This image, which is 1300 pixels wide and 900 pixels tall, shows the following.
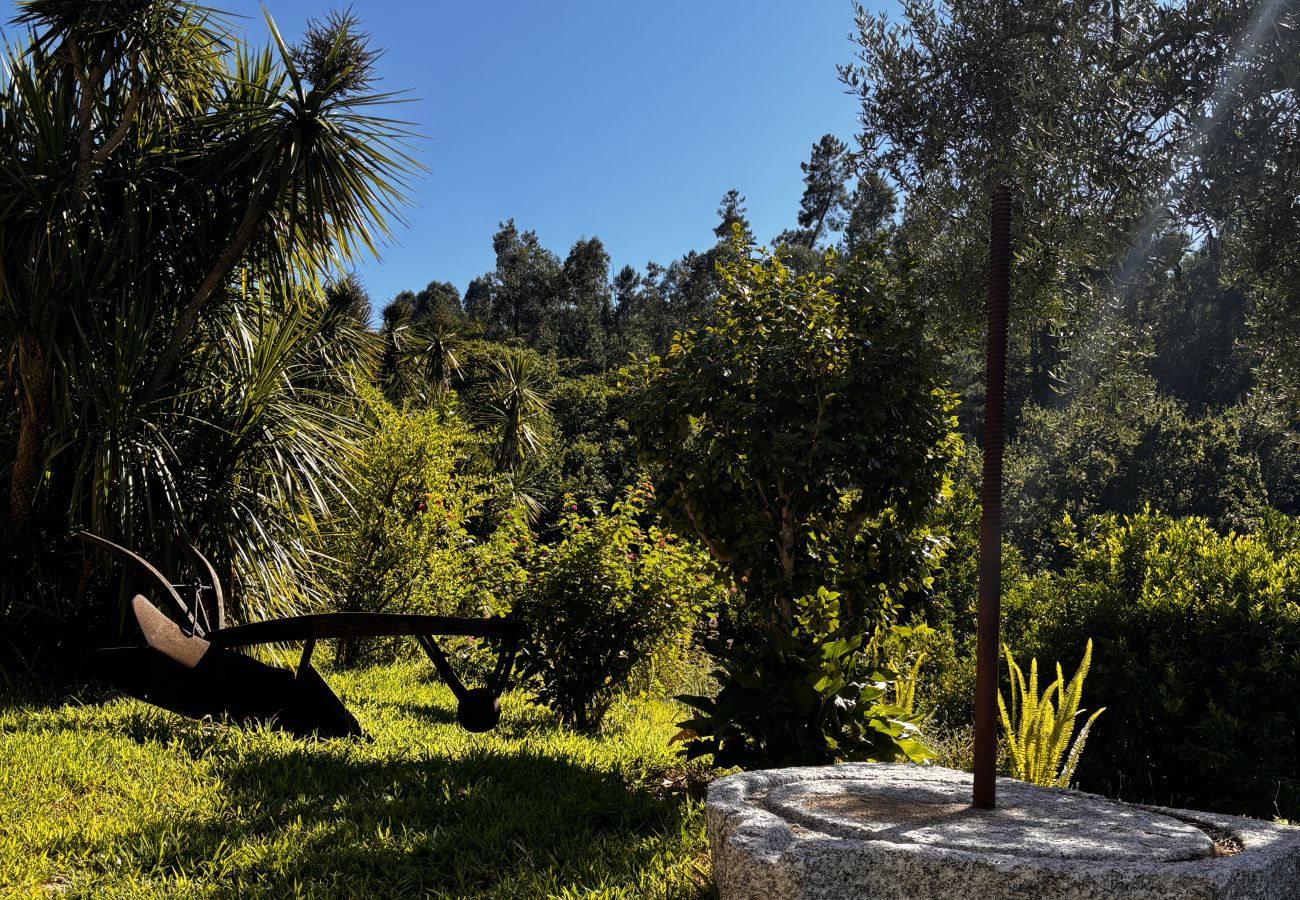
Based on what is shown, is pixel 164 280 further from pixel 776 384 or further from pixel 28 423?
pixel 776 384

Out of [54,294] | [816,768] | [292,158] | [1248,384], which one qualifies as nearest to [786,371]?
[816,768]

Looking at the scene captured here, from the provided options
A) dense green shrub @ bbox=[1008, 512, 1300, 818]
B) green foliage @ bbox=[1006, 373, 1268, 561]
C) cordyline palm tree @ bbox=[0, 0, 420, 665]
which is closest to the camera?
dense green shrub @ bbox=[1008, 512, 1300, 818]

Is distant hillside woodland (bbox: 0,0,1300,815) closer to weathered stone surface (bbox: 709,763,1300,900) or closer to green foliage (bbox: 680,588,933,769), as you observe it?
green foliage (bbox: 680,588,933,769)

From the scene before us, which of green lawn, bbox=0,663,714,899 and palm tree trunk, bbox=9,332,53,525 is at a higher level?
palm tree trunk, bbox=9,332,53,525

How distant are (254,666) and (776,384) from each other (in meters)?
3.52

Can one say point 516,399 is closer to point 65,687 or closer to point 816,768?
point 65,687

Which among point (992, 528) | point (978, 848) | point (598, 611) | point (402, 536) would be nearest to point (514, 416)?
point (402, 536)

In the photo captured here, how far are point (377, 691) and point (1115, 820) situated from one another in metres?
6.13

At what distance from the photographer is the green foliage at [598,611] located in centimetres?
→ 664

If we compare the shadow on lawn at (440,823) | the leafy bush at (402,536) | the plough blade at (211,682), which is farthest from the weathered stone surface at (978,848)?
the leafy bush at (402,536)

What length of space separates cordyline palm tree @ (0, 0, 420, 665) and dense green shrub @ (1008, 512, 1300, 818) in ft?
19.6

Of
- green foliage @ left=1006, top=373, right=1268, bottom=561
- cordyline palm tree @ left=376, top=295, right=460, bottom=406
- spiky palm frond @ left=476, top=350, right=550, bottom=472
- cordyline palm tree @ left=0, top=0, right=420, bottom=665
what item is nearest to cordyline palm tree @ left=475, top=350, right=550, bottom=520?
spiky palm frond @ left=476, top=350, right=550, bottom=472

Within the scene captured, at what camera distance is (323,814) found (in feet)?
12.8

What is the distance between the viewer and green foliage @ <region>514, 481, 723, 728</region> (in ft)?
21.8
